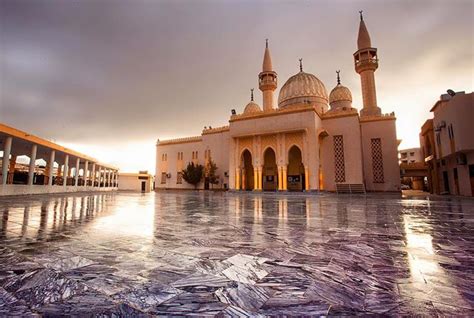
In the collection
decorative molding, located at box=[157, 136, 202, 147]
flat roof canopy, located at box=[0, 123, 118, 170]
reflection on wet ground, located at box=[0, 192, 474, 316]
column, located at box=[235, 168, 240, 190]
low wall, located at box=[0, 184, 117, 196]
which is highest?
decorative molding, located at box=[157, 136, 202, 147]

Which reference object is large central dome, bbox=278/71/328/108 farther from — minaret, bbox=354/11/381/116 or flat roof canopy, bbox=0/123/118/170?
flat roof canopy, bbox=0/123/118/170

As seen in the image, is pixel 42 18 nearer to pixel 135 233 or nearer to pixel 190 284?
pixel 135 233

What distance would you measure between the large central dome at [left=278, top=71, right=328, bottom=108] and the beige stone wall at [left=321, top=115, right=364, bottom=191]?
15.8 ft

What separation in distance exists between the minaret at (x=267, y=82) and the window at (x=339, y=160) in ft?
32.3

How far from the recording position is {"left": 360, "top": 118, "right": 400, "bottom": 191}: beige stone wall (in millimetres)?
20547

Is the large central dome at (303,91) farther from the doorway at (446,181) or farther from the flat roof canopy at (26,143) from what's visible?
the flat roof canopy at (26,143)

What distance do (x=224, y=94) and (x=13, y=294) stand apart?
23.1m

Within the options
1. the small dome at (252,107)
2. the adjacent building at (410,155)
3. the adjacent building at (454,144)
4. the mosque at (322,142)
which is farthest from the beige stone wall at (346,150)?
the adjacent building at (410,155)

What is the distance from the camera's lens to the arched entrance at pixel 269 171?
82.7 ft

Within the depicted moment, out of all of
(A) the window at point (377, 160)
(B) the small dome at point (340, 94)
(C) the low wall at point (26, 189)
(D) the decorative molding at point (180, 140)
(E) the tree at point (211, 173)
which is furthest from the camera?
(D) the decorative molding at point (180, 140)

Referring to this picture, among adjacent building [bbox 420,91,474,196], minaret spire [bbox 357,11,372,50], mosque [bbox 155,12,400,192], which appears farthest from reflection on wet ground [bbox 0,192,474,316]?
minaret spire [bbox 357,11,372,50]

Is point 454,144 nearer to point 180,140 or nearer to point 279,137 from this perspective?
point 279,137

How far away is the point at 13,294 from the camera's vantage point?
1314 mm

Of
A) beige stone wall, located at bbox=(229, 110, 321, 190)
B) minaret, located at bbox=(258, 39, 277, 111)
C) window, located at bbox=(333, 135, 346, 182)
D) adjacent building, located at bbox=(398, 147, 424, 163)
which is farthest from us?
adjacent building, located at bbox=(398, 147, 424, 163)
